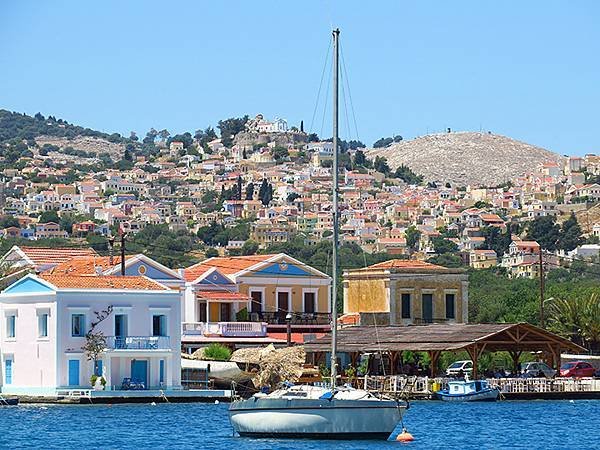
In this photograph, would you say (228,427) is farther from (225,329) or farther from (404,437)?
(225,329)

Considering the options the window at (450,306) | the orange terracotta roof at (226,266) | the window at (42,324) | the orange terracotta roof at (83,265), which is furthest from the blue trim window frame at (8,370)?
the window at (450,306)

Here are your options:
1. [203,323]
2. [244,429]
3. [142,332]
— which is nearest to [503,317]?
[203,323]

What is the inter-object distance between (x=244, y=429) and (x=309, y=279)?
35.3m

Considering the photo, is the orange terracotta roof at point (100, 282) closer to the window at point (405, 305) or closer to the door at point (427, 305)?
the window at point (405, 305)

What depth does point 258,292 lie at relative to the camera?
79.9m

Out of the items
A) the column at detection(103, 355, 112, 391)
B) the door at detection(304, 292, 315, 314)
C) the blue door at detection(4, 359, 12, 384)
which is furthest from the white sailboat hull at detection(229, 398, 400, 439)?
the door at detection(304, 292, 315, 314)

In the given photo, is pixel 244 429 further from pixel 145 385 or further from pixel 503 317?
pixel 503 317

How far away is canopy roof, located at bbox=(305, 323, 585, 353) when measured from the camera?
65688 mm

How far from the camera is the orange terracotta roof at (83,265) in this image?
73000 millimetres

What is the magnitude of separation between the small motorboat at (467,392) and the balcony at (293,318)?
1570 cm

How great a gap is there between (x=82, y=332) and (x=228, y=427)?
12943mm

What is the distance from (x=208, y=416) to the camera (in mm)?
55906

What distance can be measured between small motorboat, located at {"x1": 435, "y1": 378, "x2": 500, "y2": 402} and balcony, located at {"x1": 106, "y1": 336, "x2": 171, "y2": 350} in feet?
38.2

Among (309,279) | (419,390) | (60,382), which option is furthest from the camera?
(309,279)
